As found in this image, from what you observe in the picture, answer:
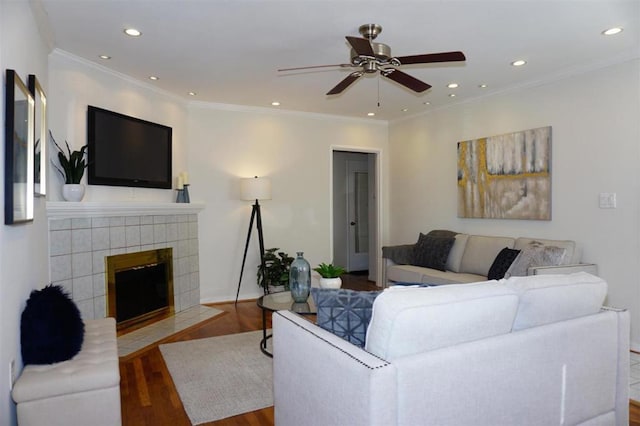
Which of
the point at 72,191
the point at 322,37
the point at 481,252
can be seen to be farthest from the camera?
the point at 481,252

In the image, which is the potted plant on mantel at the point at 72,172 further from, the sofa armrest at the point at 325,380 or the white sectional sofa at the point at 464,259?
the white sectional sofa at the point at 464,259

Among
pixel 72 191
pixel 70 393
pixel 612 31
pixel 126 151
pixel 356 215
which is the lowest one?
pixel 70 393

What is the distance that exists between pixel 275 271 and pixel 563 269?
3.14 meters

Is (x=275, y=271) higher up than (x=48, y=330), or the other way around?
(x=48, y=330)

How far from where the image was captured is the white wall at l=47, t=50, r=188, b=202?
344 centimetres

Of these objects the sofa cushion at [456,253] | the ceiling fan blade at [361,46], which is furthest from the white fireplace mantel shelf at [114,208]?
the sofa cushion at [456,253]

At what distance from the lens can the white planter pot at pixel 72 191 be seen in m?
3.42

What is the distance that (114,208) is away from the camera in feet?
12.6

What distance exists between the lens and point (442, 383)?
1427 millimetres

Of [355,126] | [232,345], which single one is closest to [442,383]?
[232,345]

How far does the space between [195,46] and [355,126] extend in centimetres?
322

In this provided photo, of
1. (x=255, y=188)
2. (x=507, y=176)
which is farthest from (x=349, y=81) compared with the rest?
(x=507, y=176)

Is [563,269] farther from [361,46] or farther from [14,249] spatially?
[14,249]

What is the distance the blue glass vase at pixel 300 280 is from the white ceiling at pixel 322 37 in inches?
68.3
